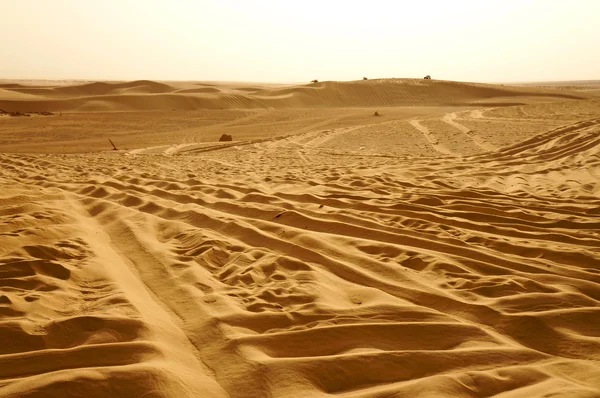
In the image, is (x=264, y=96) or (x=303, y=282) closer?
(x=303, y=282)

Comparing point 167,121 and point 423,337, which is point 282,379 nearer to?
point 423,337

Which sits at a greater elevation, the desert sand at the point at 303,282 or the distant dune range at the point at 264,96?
the distant dune range at the point at 264,96

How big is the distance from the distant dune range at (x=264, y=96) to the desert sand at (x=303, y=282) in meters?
21.1

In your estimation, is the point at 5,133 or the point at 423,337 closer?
the point at 423,337

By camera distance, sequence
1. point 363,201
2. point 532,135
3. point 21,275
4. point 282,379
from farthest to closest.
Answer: point 532,135
point 363,201
point 21,275
point 282,379

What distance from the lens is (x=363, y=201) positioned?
17.3ft

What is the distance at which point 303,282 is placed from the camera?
3066 millimetres

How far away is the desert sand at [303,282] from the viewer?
2.02 m

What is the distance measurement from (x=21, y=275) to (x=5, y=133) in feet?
52.2

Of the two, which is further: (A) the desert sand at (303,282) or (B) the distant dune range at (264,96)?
(B) the distant dune range at (264,96)

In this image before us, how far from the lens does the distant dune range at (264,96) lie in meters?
27.8

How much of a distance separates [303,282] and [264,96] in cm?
3134

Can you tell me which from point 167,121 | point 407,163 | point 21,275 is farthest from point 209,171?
point 167,121

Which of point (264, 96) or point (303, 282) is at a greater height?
point (264, 96)
